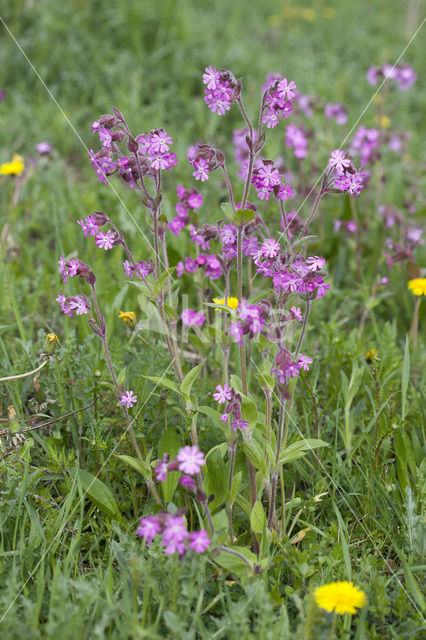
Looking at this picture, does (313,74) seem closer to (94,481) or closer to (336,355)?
(336,355)

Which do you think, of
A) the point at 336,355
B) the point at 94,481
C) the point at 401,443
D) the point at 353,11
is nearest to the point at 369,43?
the point at 353,11

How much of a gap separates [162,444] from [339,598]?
704 mm

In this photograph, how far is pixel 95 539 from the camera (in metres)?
1.76

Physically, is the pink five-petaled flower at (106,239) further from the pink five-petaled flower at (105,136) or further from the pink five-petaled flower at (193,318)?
the pink five-petaled flower at (193,318)

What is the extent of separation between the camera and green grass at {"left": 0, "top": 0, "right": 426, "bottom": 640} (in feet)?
4.93

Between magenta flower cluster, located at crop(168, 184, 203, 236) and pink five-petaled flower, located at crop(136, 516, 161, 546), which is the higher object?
magenta flower cluster, located at crop(168, 184, 203, 236)

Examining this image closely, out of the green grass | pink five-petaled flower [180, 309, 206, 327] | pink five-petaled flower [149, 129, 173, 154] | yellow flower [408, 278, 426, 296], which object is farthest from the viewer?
yellow flower [408, 278, 426, 296]

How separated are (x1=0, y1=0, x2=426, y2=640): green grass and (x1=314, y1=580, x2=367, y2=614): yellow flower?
4 centimetres

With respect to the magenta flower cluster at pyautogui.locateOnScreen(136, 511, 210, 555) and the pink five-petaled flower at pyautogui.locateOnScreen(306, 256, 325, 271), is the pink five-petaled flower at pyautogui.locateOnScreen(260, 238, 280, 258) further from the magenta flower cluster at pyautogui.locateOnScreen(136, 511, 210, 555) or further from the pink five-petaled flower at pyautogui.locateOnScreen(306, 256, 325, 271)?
the magenta flower cluster at pyautogui.locateOnScreen(136, 511, 210, 555)

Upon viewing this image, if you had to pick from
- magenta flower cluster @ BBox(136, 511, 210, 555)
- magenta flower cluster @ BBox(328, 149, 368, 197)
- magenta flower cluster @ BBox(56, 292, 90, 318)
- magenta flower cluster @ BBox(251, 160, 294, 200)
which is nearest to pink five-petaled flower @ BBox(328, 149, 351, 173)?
magenta flower cluster @ BBox(328, 149, 368, 197)

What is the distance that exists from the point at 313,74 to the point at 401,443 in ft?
15.3

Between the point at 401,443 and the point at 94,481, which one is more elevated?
Result: the point at 401,443

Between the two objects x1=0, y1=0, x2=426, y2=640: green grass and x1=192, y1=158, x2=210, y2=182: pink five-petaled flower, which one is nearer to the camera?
x1=0, y1=0, x2=426, y2=640: green grass

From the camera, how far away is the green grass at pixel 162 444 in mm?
1504
